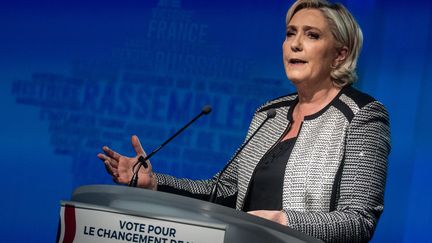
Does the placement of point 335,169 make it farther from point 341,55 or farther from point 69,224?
point 69,224

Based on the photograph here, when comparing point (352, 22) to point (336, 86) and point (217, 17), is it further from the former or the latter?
point (217, 17)

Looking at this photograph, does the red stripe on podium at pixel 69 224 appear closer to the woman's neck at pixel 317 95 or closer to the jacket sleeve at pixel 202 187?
the jacket sleeve at pixel 202 187

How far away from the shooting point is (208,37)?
3.31 metres

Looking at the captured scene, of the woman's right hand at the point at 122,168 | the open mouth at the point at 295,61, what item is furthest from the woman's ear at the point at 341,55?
the woman's right hand at the point at 122,168

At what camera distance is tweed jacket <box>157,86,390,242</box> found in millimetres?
1944

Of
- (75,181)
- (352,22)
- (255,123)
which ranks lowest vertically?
(75,181)

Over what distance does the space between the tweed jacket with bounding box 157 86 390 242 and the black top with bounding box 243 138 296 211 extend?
0.06 ft

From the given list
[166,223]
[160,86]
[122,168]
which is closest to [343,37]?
[122,168]

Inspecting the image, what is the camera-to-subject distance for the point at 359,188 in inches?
80.0

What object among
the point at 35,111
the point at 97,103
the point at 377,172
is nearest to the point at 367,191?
the point at 377,172

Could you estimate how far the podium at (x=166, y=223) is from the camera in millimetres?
1568

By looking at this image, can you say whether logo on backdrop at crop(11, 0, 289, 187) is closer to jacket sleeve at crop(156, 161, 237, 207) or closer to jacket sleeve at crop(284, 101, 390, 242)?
jacket sleeve at crop(156, 161, 237, 207)

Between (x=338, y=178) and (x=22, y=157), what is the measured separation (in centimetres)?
197

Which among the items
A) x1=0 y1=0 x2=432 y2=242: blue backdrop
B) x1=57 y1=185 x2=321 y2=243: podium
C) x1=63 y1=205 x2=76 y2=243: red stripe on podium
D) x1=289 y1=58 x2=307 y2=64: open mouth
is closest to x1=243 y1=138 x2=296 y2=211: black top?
x1=289 y1=58 x2=307 y2=64: open mouth
